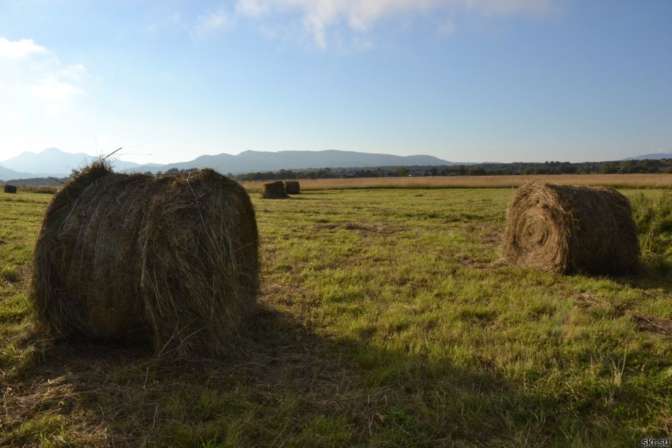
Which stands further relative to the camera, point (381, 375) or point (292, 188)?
point (292, 188)

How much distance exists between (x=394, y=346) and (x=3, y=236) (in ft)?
34.5

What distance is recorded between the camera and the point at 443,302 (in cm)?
611

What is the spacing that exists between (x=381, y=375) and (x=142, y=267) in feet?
7.85

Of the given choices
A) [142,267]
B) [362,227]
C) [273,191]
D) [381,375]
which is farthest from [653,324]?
[273,191]

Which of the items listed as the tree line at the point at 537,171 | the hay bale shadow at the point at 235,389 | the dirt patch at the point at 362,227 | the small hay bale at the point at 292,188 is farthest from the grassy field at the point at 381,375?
the tree line at the point at 537,171

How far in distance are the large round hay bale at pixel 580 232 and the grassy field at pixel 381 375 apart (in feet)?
2.74

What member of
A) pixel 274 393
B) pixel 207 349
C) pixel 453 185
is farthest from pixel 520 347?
pixel 453 185

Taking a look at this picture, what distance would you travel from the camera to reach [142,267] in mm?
4262

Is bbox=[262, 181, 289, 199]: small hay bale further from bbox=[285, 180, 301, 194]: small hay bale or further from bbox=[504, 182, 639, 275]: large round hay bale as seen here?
bbox=[504, 182, 639, 275]: large round hay bale

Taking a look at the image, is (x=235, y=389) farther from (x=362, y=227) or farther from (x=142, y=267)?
(x=362, y=227)

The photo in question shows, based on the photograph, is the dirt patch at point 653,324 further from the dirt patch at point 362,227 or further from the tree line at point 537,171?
the tree line at point 537,171

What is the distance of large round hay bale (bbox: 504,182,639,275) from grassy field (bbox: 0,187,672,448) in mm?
835

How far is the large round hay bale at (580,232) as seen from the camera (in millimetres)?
7707

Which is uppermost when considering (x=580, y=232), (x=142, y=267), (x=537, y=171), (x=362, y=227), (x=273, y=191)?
(x=537, y=171)
